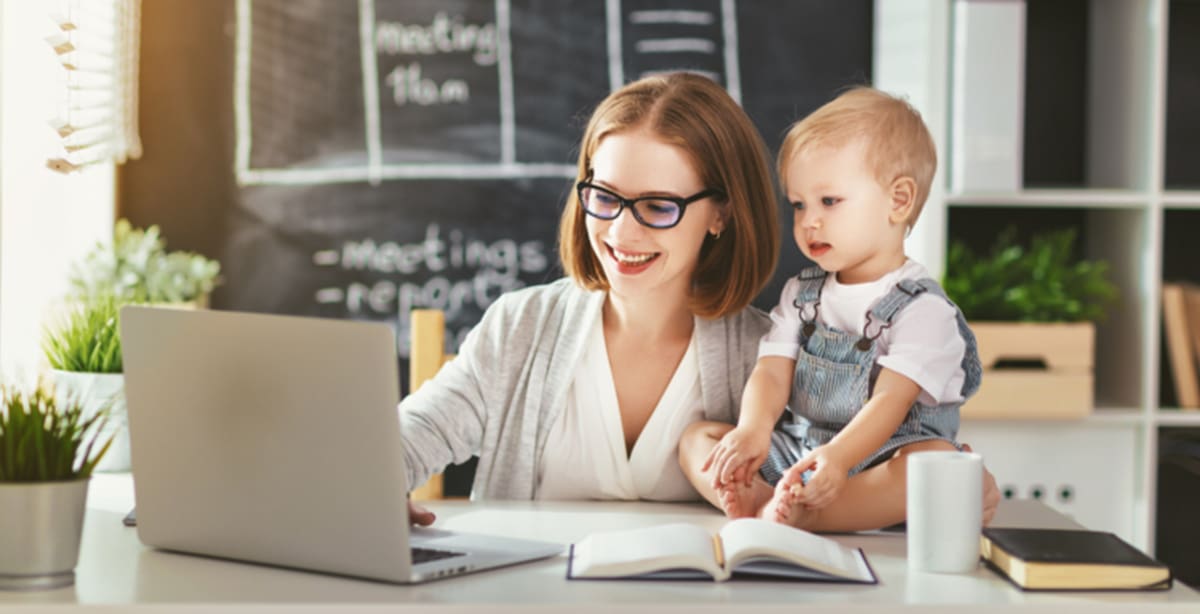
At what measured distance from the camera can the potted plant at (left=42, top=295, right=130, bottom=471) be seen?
1.63m

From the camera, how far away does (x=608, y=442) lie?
162 cm

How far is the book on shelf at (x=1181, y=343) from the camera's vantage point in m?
2.78

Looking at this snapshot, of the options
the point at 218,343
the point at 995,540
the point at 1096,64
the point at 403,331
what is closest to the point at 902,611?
the point at 995,540

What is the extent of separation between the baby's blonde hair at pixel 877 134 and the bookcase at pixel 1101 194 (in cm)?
123

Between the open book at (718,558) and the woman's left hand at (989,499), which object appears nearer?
the open book at (718,558)

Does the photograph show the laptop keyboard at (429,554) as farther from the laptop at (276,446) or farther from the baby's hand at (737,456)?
the baby's hand at (737,456)

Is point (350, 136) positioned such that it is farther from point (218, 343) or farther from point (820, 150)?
point (218, 343)

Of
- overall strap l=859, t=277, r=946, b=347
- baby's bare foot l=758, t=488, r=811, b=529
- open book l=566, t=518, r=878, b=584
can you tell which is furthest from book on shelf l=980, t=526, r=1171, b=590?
overall strap l=859, t=277, r=946, b=347

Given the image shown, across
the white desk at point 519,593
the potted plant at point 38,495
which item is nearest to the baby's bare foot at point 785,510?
the white desk at point 519,593

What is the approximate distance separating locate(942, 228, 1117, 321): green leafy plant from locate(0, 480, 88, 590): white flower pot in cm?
206

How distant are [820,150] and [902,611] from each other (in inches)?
25.4

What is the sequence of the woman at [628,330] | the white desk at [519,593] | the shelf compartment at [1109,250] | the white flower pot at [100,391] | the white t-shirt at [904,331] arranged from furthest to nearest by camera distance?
the shelf compartment at [1109,250] < the white flower pot at [100,391] < the woman at [628,330] < the white t-shirt at [904,331] < the white desk at [519,593]

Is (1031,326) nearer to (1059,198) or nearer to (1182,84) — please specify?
(1059,198)

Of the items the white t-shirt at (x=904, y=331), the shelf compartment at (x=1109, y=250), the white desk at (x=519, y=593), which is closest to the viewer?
the white desk at (x=519, y=593)
